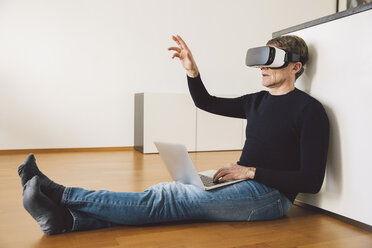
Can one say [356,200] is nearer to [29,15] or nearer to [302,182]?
[302,182]

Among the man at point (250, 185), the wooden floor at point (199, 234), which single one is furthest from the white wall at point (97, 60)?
the man at point (250, 185)

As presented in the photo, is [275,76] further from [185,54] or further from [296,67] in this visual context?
[185,54]

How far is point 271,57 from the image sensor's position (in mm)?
1658

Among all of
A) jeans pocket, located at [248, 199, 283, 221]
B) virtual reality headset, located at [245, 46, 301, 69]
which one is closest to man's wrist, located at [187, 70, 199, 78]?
virtual reality headset, located at [245, 46, 301, 69]

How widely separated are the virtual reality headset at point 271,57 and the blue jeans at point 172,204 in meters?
0.53

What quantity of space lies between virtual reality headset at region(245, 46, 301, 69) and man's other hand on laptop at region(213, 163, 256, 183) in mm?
474

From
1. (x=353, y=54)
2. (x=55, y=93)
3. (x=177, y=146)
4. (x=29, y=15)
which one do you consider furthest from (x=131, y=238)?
(x=29, y=15)

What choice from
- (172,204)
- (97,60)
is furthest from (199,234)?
(97,60)

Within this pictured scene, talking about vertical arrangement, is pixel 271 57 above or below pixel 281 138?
above

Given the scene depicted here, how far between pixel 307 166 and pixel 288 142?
5.7 inches

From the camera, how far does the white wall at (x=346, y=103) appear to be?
1608mm

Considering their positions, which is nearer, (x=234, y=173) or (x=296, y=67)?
(x=234, y=173)

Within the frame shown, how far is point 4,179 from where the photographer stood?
2.58 meters

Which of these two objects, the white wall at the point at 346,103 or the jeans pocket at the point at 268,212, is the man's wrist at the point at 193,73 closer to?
the white wall at the point at 346,103
